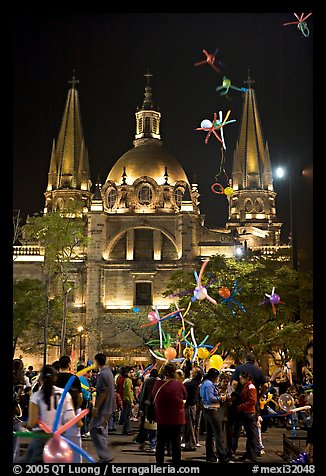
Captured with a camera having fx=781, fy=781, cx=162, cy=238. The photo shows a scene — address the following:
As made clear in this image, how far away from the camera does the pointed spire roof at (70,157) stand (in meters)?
67.8

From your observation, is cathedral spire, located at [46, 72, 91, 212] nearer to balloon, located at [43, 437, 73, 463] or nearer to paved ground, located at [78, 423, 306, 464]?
paved ground, located at [78, 423, 306, 464]

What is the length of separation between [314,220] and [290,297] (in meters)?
17.2

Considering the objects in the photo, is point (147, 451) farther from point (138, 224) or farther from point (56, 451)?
point (138, 224)

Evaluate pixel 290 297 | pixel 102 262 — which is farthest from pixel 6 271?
pixel 102 262

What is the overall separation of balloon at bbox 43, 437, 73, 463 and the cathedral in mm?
44854

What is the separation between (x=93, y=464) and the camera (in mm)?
8312

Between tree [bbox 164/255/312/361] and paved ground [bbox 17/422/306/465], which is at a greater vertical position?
tree [bbox 164/255/312/361]

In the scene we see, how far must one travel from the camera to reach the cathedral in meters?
57.5

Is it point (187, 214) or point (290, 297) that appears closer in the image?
point (290, 297)

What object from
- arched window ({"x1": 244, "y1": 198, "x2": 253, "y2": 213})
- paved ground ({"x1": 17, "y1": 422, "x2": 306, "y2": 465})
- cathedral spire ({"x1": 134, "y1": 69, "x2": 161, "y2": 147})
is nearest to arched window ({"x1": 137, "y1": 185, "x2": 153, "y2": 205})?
cathedral spire ({"x1": 134, "y1": 69, "x2": 161, "y2": 147})

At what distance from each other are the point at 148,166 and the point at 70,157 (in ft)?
26.0

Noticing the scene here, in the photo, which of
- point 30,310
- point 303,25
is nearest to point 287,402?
point 303,25

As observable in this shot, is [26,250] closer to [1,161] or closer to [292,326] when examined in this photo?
[292,326]

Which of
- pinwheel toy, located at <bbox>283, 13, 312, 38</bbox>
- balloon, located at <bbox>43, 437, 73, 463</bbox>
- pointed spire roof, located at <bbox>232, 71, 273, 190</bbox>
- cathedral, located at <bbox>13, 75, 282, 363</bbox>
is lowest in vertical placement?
balloon, located at <bbox>43, 437, 73, 463</bbox>
